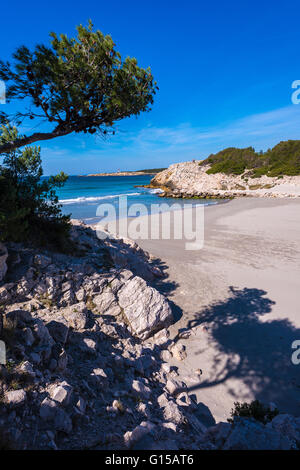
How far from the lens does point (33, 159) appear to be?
8195mm

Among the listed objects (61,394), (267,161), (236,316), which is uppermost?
(267,161)

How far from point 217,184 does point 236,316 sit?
186 ft

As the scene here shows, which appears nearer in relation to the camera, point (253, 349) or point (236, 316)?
point (253, 349)

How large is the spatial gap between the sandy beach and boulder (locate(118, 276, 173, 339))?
821 mm

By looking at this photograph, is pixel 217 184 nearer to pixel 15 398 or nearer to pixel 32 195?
pixel 32 195

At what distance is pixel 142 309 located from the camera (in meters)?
7.02

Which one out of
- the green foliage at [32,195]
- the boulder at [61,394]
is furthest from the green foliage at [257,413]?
the green foliage at [32,195]

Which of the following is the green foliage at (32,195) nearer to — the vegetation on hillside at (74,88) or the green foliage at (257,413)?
the vegetation on hillside at (74,88)

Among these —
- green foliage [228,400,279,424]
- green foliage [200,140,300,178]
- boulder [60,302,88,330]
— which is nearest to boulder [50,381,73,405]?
boulder [60,302,88,330]

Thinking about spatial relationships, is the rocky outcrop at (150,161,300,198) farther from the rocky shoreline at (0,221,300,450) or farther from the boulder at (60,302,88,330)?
the boulder at (60,302,88,330)

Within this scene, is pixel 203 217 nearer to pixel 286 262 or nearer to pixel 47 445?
pixel 286 262

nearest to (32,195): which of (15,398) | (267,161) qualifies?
(15,398)

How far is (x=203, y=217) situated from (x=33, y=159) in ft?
67.7
